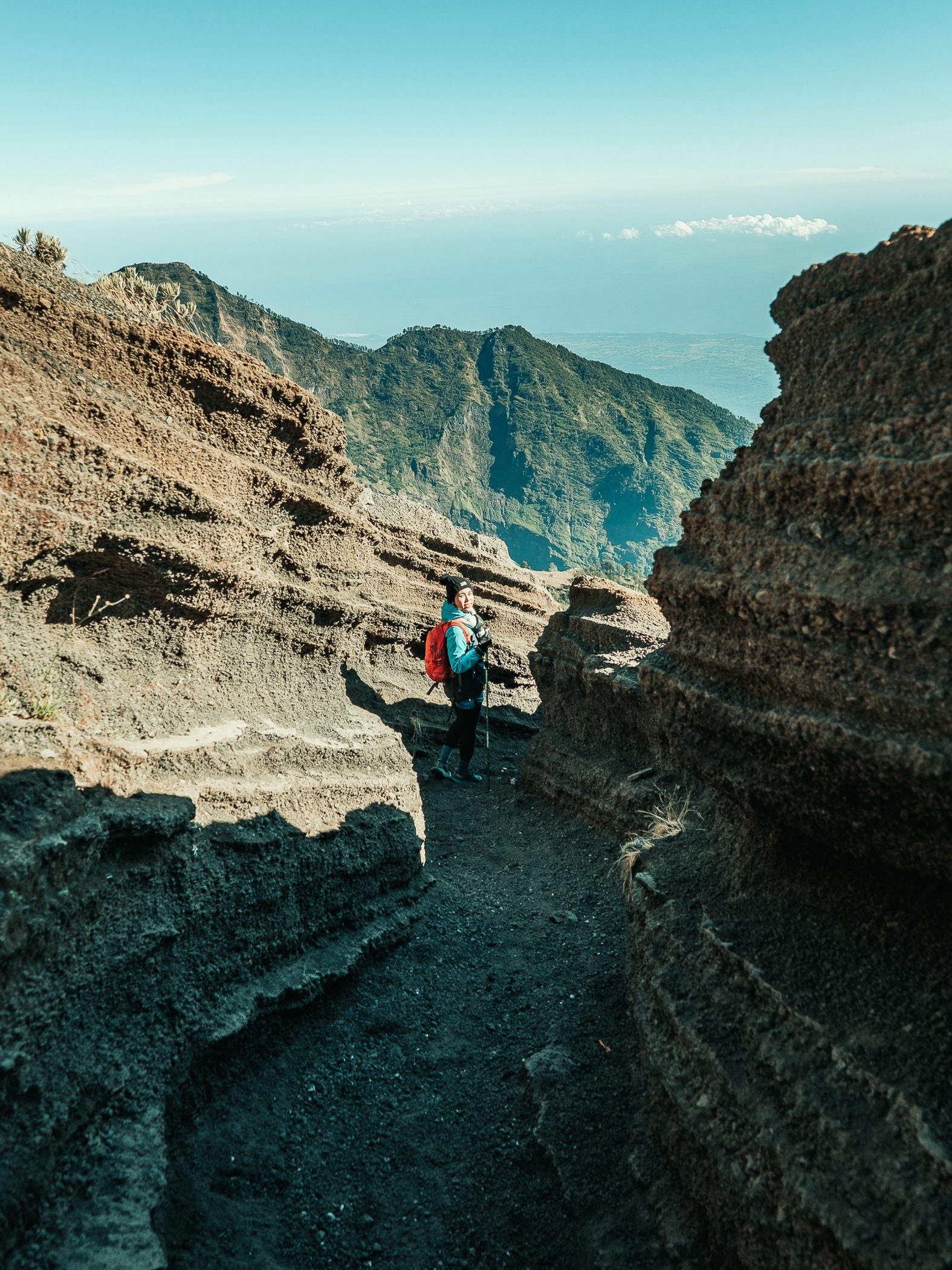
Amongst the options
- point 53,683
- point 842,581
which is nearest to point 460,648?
point 53,683

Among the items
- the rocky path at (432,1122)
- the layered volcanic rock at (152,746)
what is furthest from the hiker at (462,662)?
the rocky path at (432,1122)

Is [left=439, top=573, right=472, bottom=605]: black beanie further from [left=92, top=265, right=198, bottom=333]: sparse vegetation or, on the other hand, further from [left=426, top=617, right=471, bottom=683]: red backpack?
[left=92, top=265, right=198, bottom=333]: sparse vegetation

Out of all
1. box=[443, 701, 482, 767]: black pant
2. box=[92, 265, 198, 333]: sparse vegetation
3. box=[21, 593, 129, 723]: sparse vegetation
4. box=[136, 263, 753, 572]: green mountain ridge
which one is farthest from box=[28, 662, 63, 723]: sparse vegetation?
box=[136, 263, 753, 572]: green mountain ridge

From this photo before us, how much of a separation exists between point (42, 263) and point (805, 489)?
517cm

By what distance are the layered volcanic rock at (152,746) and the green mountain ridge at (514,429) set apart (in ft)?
168

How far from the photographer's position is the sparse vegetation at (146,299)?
5738mm

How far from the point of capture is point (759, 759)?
3443mm

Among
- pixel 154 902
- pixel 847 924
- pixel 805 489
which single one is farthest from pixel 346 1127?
pixel 805 489

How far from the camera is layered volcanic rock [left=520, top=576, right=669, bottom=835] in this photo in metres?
7.11

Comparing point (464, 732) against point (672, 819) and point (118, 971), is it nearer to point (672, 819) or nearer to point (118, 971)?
point (672, 819)

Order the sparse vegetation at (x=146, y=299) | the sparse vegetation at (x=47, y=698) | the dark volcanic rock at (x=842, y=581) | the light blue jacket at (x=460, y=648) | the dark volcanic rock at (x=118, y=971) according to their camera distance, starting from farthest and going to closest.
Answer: the light blue jacket at (x=460, y=648), the sparse vegetation at (x=146, y=299), the sparse vegetation at (x=47, y=698), the dark volcanic rock at (x=118, y=971), the dark volcanic rock at (x=842, y=581)

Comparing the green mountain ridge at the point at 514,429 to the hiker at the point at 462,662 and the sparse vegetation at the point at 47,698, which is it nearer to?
the hiker at the point at 462,662

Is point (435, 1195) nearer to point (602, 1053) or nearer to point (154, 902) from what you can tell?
point (602, 1053)

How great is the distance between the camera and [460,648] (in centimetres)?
814
